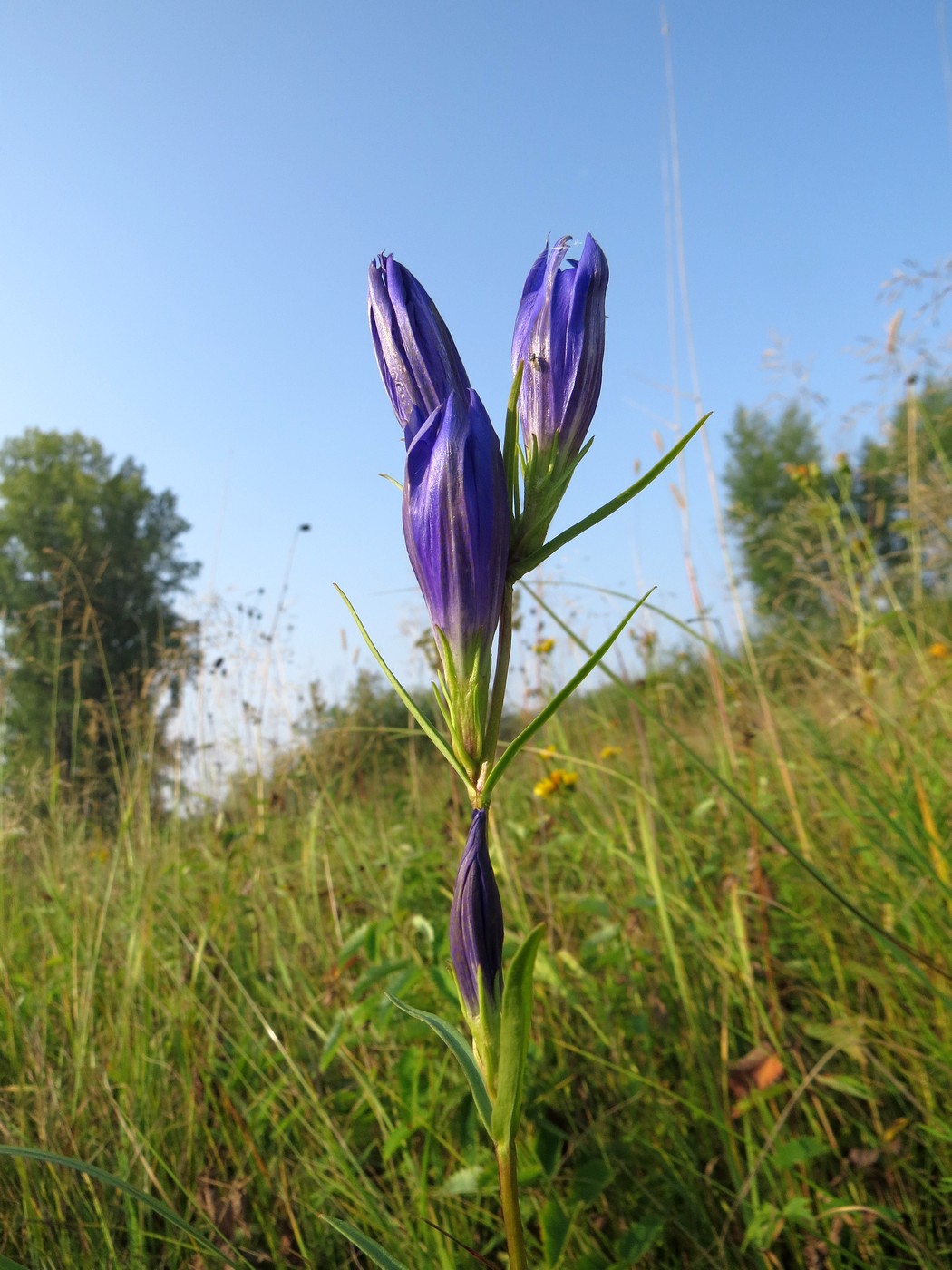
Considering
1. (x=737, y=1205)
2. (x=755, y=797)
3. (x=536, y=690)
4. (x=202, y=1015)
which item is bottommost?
(x=737, y=1205)

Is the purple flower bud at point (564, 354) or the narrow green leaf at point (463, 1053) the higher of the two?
the purple flower bud at point (564, 354)

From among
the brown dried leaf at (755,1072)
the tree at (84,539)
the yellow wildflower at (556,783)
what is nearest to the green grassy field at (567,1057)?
the brown dried leaf at (755,1072)

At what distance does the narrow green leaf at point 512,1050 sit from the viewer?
1.83 feet

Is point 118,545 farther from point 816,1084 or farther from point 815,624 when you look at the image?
point 816,1084

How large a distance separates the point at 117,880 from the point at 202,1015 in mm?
919

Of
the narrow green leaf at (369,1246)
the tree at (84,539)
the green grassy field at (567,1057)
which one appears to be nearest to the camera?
the narrow green leaf at (369,1246)

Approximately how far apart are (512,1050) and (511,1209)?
0.32 ft

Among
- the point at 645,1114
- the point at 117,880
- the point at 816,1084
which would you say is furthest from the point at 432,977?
the point at 117,880

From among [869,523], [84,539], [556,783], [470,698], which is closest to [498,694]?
[470,698]

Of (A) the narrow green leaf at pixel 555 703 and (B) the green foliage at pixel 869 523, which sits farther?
(B) the green foliage at pixel 869 523

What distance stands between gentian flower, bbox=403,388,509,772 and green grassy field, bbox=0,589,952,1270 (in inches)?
19.0

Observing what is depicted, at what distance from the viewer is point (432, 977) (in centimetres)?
123

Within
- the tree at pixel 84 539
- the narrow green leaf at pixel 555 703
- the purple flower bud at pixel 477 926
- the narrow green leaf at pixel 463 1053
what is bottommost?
the narrow green leaf at pixel 463 1053

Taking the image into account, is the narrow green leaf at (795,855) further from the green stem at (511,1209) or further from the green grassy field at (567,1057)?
the green stem at (511,1209)
